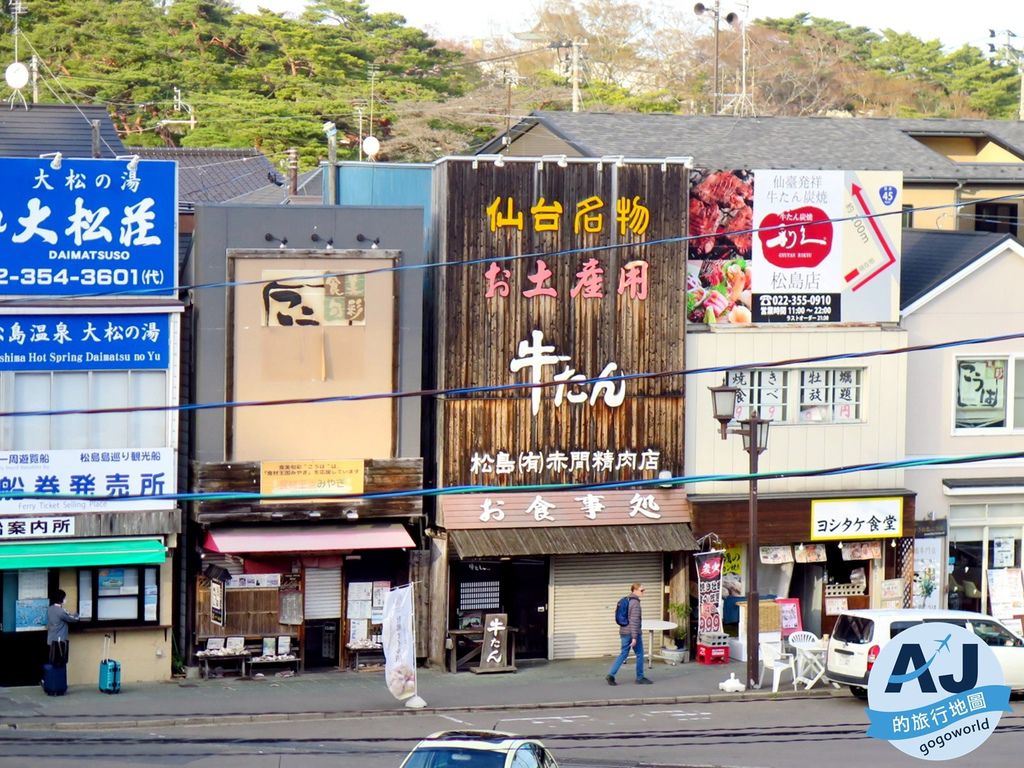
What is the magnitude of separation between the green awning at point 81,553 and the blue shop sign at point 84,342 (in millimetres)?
2710

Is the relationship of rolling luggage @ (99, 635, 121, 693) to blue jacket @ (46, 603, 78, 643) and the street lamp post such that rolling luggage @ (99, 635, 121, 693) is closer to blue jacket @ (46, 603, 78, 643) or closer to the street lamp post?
blue jacket @ (46, 603, 78, 643)

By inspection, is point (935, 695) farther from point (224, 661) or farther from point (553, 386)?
point (224, 661)

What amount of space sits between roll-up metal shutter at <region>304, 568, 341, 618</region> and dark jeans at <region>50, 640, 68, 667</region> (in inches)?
161

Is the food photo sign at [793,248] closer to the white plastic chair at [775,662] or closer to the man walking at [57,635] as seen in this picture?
the white plastic chair at [775,662]

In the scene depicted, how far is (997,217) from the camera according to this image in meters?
37.6

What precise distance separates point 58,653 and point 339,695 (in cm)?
427

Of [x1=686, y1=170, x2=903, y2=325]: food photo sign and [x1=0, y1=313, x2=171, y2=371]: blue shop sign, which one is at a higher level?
[x1=686, y1=170, x2=903, y2=325]: food photo sign

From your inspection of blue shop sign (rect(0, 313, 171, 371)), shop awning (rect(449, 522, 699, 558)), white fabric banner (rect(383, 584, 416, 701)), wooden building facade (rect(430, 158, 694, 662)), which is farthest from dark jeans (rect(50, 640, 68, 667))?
shop awning (rect(449, 522, 699, 558))

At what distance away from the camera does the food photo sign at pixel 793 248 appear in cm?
2677

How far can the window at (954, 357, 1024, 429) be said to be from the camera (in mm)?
28672

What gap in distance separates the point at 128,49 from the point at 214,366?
3809 centimetres

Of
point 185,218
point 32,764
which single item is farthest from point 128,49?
point 32,764

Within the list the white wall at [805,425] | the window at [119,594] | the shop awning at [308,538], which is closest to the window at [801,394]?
the white wall at [805,425]

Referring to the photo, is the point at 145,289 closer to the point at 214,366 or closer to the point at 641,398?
the point at 214,366
